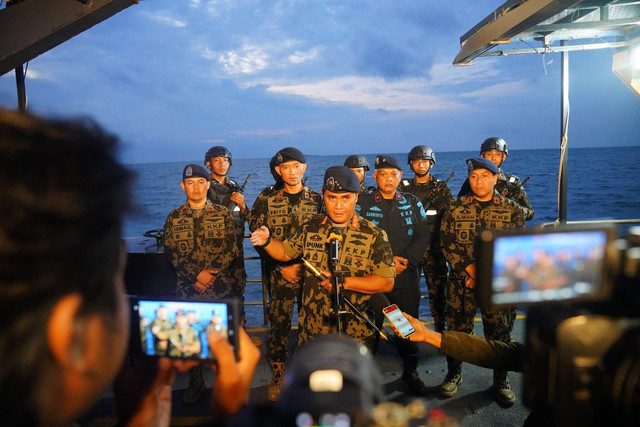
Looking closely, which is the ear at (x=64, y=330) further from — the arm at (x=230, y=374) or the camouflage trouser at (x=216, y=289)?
the camouflage trouser at (x=216, y=289)

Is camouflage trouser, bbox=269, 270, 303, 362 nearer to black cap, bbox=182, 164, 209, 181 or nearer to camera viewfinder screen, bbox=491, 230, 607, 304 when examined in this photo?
black cap, bbox=182, 164, 209, 181

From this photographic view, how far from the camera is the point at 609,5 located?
14.6 ft

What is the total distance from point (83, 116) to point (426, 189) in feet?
19.1

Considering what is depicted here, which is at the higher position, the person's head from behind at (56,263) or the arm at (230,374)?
the person's head from behind at (56,263)

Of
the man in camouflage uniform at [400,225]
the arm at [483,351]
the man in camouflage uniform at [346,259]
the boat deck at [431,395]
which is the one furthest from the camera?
the man in camouflage uniform at [400,225]

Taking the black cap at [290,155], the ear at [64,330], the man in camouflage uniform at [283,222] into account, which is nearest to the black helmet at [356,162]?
the man in camouflage uniform at [283,222]

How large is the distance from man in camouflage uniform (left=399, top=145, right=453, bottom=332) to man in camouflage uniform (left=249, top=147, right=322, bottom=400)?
182 cm

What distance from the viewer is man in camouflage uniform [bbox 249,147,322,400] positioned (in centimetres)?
453

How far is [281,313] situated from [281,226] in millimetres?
1099

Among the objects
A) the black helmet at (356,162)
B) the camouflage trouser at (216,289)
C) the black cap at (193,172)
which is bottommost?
the camouflage trouser at (216,289)

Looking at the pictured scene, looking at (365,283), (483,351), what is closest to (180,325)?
(483,351)

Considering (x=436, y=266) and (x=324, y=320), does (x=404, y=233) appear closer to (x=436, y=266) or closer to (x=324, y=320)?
(x=436, y=266)

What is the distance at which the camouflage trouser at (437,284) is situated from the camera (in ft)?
18.7

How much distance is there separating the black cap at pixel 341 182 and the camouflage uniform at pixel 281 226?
1263 mm
